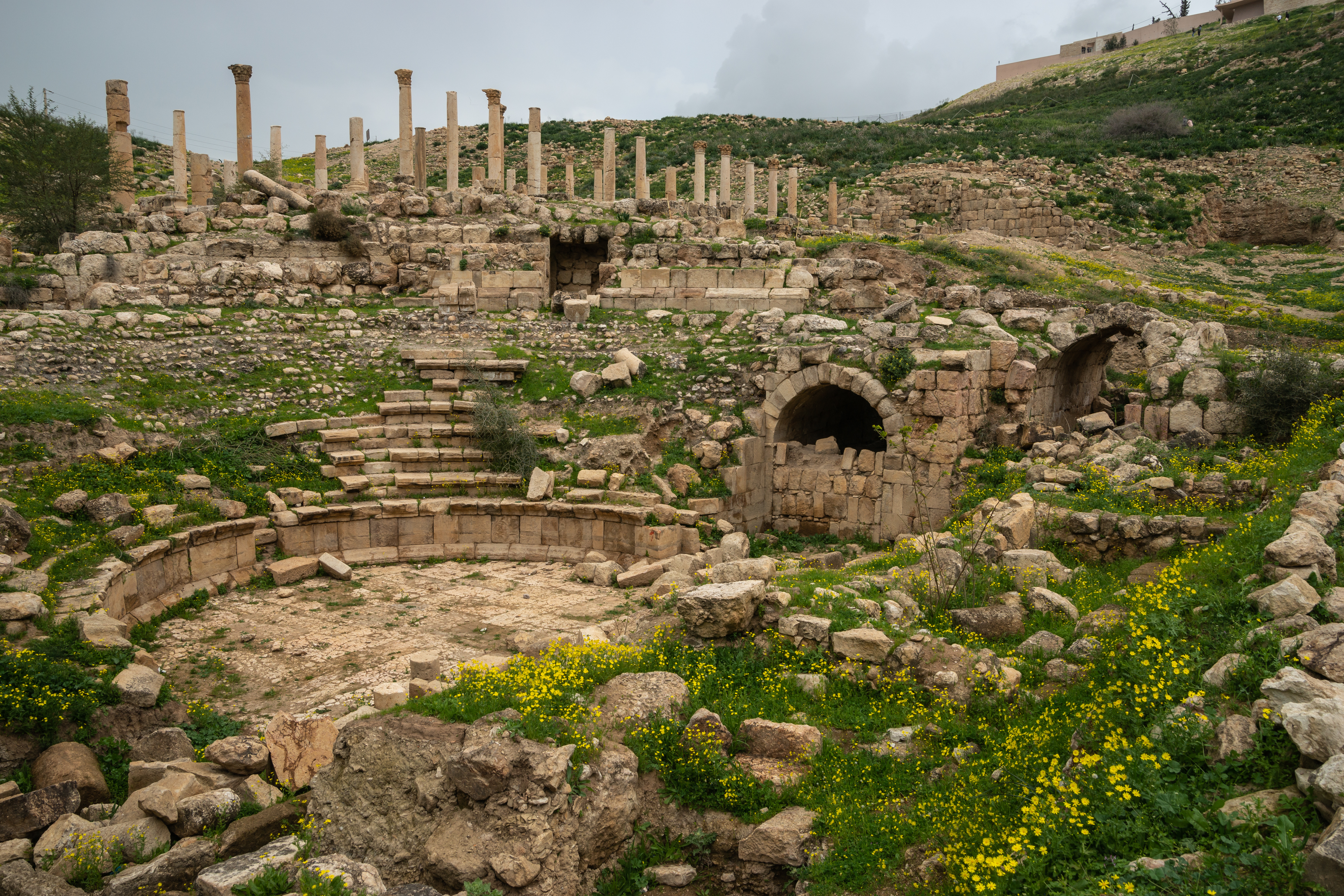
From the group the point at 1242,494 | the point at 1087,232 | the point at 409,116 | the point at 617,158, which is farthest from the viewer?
the point at 617,158

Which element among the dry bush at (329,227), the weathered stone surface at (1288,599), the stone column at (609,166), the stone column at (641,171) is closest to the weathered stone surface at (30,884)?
the weathered stone surface at (1288,599)

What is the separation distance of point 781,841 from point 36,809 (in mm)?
5682

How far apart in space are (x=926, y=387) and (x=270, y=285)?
14.4 metres

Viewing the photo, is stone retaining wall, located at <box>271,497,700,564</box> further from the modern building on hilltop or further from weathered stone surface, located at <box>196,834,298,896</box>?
the modern building on hilltop

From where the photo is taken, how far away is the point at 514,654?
842 centimetres

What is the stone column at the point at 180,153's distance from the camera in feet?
80.2

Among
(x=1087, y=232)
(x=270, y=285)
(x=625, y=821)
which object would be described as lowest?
(x=625, y=821)

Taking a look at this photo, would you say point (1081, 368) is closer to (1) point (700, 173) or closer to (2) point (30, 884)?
(1) point (700, 173)

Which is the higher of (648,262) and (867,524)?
(648,262)

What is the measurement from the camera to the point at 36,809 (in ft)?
21.6

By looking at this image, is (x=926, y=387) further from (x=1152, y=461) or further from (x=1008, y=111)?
(x=1008, y=111)

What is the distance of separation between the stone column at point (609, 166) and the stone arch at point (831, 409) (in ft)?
46.5

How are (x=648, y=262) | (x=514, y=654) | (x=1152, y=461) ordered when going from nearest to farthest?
1. (x=514, y=654)
2. (x=1152, y=461)
3. (x=648, y=262)

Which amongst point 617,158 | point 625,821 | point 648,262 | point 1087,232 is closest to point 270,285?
point 648,262
